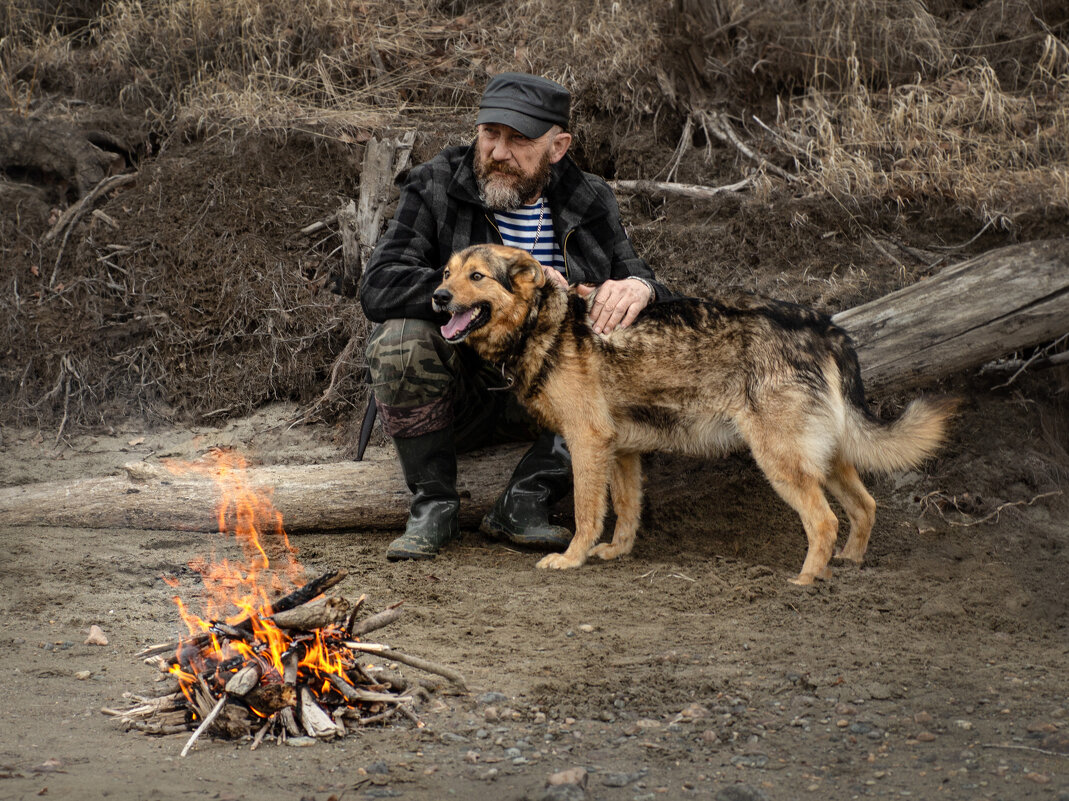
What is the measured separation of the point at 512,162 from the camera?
493cm

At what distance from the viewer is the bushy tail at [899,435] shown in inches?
175

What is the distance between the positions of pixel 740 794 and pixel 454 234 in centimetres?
340

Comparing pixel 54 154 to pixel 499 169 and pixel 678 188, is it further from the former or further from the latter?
pixel 678 188

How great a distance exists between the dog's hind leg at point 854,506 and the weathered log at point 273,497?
1.78 meters

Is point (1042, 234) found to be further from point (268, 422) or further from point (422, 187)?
point (268, 422)

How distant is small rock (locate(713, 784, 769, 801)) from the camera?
2.45m

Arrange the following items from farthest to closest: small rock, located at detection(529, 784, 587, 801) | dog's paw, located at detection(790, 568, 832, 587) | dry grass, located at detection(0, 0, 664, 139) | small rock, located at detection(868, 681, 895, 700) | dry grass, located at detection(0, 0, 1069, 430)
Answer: dry grass, located at detection(0, 0, 664, 139), dry grass, located at detection(0, 0, 1069, 430), dog's paw, located at detection(790, 568, 832, 587), small rock, located at detection(868, 681, 895, 700), small rock, located at detection(529, 784, 587, 801)

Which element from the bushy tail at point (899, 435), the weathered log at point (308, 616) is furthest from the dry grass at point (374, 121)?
the weathered log at point (308, 616)

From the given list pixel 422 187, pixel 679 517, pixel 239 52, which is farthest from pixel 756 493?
pixel 239 52

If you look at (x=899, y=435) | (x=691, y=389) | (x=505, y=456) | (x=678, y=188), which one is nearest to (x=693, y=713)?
(x=691, y=389)

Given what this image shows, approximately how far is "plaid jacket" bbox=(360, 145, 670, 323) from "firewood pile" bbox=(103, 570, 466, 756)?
211 cm

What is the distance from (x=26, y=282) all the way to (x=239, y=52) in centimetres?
300

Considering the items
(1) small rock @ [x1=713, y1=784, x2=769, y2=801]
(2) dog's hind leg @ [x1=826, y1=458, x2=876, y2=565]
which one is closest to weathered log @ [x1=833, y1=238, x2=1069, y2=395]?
(2) dog's hind leg @ [x1=826, y1=458, x2=876, y2=565]

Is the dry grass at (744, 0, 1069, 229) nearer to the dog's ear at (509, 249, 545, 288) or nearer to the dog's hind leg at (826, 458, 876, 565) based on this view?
the dog's hind leg at (826, 458, 876, 565)
